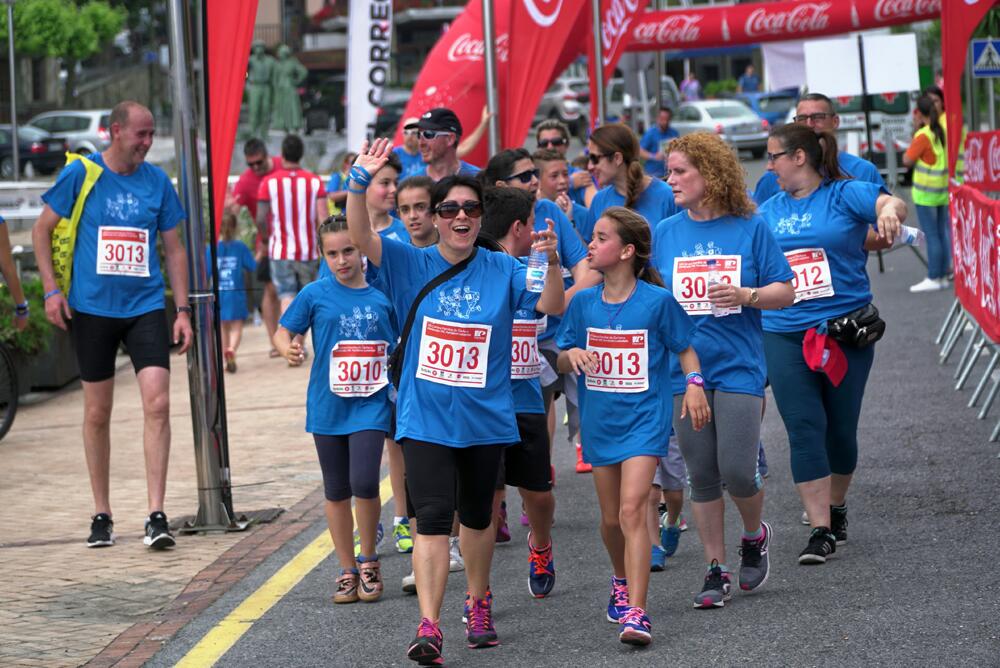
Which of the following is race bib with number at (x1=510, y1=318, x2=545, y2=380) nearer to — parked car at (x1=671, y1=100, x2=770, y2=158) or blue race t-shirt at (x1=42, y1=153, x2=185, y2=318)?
blue race t-shirt at (x1=42, y1=153, x2=185, y2=318)

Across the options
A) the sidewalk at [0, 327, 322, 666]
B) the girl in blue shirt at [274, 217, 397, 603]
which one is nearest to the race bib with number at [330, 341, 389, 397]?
the girl in blue shirt at [274, 217, 397, 603]

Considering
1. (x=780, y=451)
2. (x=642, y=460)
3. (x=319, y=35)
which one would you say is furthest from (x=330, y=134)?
(x=642, y=460)

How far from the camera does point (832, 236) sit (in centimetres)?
721

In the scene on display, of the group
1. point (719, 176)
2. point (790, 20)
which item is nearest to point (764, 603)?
point (719, 176)

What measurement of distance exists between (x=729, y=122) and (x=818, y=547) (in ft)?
118

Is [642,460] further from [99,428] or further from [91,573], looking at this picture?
[99,428]

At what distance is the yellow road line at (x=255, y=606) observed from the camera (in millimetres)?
6203

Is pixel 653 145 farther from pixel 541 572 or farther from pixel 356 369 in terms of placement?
pixel 541 572

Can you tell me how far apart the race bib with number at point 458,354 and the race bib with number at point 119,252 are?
9.49 ft

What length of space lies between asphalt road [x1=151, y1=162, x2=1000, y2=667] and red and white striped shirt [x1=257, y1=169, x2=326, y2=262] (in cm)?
661

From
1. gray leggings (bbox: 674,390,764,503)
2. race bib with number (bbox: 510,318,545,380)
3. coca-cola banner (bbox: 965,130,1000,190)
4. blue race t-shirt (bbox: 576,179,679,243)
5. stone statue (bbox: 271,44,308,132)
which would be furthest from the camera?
stone statue (bbox: 271,44,308,132)

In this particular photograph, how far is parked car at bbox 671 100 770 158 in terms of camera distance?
41.9m

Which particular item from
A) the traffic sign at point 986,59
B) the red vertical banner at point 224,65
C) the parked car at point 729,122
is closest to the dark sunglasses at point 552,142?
the red vertical banner at point 224,65

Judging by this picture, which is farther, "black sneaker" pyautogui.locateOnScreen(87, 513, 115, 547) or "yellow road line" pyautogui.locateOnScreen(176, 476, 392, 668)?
"black sneaker" pyautogui.locateOnScreen(87, 513, 115, 547)
